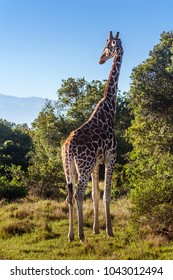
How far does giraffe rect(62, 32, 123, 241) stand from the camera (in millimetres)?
9156

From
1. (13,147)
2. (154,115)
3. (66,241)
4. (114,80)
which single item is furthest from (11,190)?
(13,147)

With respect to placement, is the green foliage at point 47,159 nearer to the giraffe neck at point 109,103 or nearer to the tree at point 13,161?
the tree at point 13,161

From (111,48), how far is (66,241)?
5.29 meters

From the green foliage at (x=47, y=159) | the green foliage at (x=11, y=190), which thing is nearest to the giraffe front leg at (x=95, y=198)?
the green foliage at (x=11, y=190)

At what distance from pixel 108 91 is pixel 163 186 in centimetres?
292

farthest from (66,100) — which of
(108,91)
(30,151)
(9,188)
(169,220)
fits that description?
(169,220)

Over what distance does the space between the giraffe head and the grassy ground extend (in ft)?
13.8

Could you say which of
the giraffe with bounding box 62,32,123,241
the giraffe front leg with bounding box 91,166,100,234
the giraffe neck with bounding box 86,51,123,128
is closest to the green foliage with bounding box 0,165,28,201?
the giraffe front leg with bounding box 91,166,100,234

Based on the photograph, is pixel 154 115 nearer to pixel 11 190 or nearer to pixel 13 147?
pixel 11 190

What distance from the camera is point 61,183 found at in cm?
1952

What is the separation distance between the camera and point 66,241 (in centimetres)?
929

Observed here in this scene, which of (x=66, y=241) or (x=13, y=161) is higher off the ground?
(x=13, y=161)
